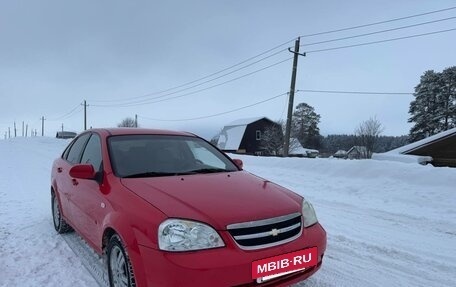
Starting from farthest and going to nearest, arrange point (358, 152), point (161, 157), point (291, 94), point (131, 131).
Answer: point (358, 152)
point (291, 94)
point (131, 131)
point (161, 157)

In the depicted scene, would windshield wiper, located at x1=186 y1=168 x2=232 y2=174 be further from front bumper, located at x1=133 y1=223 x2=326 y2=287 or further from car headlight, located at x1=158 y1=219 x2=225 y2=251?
front bumper, located at x1=133 y1=223 x2=326 y2=287

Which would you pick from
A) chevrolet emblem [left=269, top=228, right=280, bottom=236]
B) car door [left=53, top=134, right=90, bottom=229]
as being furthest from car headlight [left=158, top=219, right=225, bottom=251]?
car door [left=53, top=134, right=90, bottom=229]

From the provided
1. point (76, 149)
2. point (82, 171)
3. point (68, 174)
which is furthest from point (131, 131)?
point (76, 149)

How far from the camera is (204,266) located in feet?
8.89

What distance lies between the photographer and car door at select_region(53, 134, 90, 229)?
16.4ft

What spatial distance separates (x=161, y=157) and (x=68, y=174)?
1.60 meters

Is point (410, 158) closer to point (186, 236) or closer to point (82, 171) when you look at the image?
point (82, 171)

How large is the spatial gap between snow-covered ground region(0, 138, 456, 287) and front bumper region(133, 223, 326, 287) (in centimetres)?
120

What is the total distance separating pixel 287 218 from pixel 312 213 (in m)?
0.53

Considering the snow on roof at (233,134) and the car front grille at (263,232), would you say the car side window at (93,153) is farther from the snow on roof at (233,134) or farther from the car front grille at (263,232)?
the snow on roof at (233,134)

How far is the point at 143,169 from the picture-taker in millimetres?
3955

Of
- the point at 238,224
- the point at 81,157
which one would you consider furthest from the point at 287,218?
the point at 81,157

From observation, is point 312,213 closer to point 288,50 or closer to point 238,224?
point 238,224

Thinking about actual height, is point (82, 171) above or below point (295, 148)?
above
